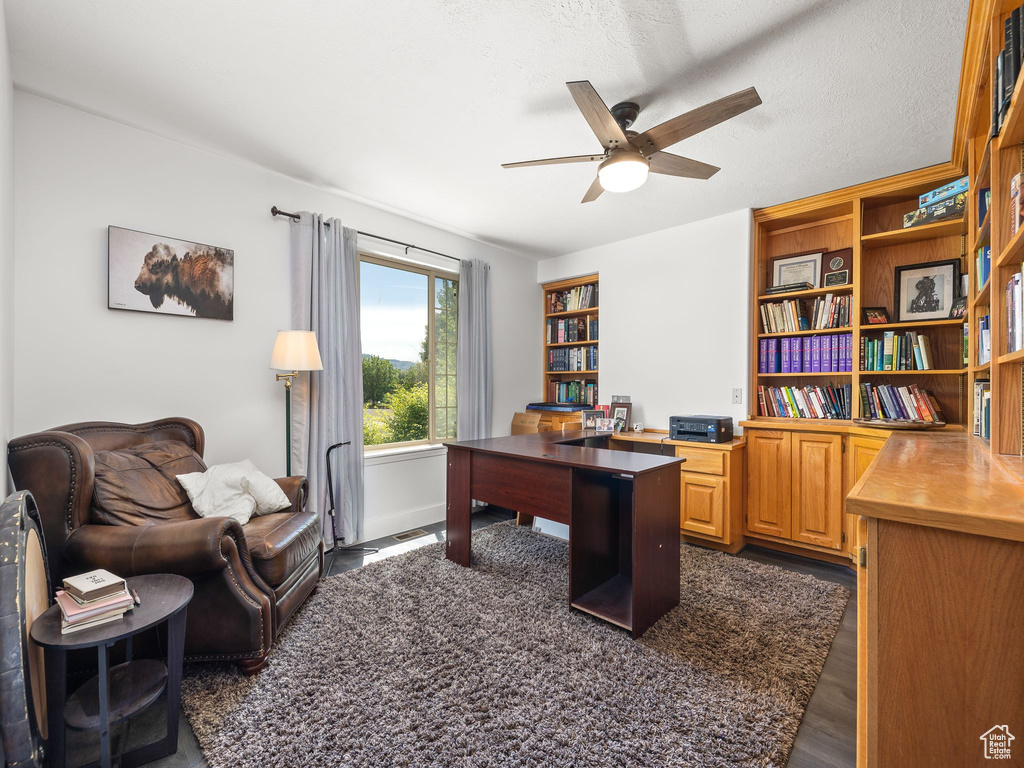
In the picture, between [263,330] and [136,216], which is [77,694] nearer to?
[263,330]

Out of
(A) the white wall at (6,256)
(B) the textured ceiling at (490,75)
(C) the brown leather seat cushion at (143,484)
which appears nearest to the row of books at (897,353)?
(B) the textured ceiling at (490,75)

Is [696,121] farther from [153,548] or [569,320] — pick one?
[569,320]

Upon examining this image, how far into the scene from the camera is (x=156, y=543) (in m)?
1.74

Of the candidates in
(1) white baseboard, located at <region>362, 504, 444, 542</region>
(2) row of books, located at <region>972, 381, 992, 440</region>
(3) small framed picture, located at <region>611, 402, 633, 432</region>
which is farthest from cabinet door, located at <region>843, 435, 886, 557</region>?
(1) white baseboard, located at <region>362, 504, 444, 542</region>

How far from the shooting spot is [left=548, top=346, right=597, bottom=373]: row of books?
194 inches

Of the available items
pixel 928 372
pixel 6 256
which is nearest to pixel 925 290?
pixel 928 372

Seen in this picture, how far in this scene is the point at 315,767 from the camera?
1.39 meters

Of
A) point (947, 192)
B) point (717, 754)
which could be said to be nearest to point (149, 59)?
point (717, 754)

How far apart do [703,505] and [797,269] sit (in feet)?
6.67

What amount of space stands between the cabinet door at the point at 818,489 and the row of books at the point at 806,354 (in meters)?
0.56

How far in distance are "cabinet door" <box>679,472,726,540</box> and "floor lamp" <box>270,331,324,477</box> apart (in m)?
2.80

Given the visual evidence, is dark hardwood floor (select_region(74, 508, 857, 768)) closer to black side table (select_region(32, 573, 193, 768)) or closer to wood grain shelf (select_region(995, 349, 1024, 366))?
black side table (select_region(32, 573, 193, 768))

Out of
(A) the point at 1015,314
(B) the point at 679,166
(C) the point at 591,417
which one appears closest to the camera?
(A) the point at 1015,314

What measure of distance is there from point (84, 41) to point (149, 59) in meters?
0.21
